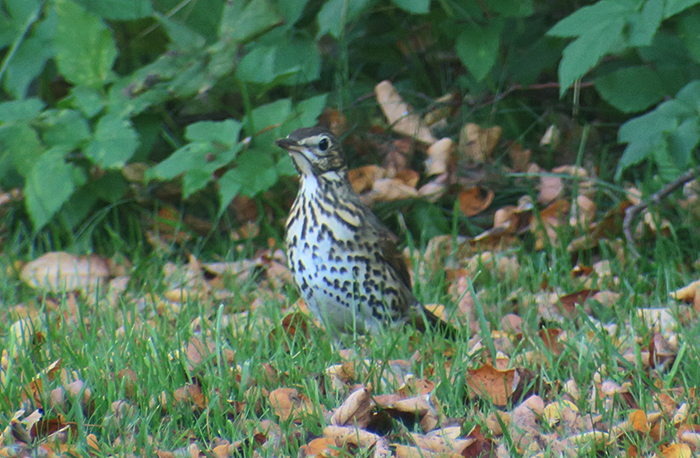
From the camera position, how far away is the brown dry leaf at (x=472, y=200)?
4.30 m

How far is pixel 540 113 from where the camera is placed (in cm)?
491

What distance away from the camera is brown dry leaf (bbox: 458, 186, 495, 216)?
4.30 metres

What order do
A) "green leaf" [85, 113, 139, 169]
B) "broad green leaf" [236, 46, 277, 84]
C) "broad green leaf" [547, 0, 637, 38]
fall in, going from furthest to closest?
1. "broad green leaf" [236, 46, 277, 84]
2. "green leaf" [85, 113, 139, 169]
3. "broad green leaf" [547, 0, 637, 38]

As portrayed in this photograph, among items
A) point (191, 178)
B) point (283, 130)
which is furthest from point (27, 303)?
point (283, 130)

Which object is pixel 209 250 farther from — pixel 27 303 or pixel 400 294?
pixel 400 294

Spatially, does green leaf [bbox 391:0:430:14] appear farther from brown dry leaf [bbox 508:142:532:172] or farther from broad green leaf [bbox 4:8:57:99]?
broad green leaf [bbox 4:8:57:99]

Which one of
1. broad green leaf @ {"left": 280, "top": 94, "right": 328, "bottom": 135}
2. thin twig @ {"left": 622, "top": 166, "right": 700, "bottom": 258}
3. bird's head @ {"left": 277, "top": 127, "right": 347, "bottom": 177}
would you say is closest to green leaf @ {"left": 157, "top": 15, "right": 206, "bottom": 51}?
broad green leaf @ {"left": 280, "top": 94, "right": 328, "bottom": 135}

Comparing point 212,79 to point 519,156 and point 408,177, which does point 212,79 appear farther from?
point 519,156

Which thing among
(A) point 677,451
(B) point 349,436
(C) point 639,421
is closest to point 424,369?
(B) point 349,436

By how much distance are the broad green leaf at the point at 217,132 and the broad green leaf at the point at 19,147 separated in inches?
27.1

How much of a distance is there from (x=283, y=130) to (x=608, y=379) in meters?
1.82

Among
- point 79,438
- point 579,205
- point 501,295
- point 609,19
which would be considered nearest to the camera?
point 79,438

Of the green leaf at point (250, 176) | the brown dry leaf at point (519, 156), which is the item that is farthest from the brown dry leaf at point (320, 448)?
the brown dry leaf at point (519, 156)

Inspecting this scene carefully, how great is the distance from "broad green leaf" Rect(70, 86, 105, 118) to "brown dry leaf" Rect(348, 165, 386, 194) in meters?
1.19
